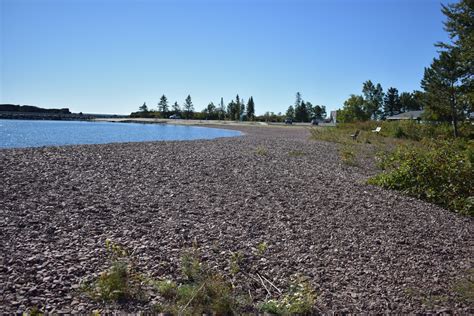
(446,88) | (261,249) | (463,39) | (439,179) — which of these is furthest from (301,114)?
(261,249)

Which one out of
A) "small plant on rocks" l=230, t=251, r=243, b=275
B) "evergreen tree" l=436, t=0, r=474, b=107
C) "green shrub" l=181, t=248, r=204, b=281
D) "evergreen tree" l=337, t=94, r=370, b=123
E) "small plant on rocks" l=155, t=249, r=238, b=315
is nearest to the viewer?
"small plant on rocks" l=155, t=249, r=238, b=315

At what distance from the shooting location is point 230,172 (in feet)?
38.6

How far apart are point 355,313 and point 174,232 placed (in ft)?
10.3

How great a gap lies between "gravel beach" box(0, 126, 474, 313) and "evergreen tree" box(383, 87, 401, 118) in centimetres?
9404

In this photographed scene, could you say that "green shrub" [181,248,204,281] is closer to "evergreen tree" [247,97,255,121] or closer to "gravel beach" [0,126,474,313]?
"gravel beach" [0,126,474,313]

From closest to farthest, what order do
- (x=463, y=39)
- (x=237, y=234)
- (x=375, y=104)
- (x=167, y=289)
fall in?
(x=167, y=289), (x=237, y=234), (x=463, y=39), (x=375, y=104)

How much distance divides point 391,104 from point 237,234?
100631 mm

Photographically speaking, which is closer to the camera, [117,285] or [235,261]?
[117,285]

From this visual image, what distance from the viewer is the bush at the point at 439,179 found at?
848 cm

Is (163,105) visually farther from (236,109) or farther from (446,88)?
(446,88)

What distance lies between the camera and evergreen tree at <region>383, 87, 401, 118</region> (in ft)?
310

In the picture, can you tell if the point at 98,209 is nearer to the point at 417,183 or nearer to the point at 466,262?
the point at 466,262

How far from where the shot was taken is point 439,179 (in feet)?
30.4

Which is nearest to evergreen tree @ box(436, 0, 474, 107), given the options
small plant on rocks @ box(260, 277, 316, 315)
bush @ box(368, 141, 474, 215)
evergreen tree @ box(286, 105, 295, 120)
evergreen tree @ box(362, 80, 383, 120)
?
bush @ box(368, 141, 474, 215)
